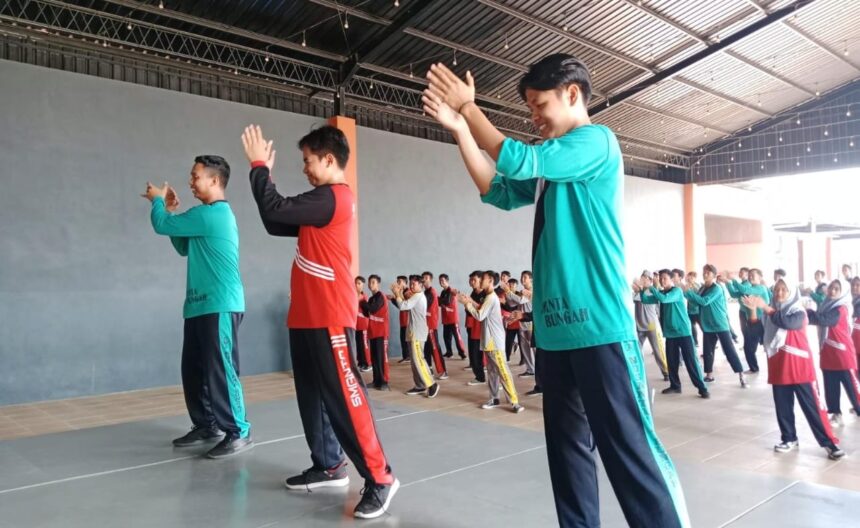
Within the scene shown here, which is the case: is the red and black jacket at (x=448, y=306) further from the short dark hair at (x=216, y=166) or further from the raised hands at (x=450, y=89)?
the raised hands at (x=450, y=89)

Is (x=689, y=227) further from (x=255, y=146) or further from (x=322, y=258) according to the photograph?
(x=255, y=146)

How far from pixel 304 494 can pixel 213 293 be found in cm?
129

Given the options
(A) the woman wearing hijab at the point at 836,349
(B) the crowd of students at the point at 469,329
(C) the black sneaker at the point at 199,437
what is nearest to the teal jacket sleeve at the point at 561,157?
(C) the black sneaker at the point at 199,437

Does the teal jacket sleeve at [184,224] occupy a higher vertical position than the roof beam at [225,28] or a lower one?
lower

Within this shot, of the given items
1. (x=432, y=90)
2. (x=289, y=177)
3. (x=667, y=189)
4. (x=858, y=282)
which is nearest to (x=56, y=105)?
(x=289, y=177)

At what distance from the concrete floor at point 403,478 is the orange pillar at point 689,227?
1347 cm

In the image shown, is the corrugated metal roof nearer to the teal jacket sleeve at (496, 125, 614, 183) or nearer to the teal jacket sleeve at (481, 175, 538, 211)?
the teal jacket sleeve at (481, 175, 538, 211)

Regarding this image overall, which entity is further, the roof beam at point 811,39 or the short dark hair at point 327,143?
the roof beam at point 811,39

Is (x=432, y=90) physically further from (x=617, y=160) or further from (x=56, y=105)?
(x=56, y=105)

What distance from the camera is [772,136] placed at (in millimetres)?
16547

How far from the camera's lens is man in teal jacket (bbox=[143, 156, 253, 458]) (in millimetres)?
3416

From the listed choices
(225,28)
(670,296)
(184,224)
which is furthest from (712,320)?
(225,28)

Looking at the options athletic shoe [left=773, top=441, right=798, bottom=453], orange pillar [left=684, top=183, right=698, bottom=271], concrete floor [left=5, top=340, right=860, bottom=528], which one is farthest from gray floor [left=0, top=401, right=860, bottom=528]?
orange pillar [left=684, top=183, right=698, bottom=271]

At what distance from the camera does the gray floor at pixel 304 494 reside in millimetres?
2467
